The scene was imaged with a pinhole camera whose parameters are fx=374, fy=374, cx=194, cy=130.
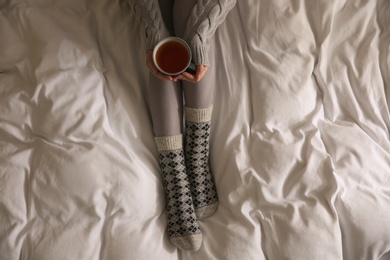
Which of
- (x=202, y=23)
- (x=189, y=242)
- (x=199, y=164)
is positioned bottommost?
(x=189, y=242)

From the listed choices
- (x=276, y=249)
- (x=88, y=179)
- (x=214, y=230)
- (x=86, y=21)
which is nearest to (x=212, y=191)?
(x=214, y=230)

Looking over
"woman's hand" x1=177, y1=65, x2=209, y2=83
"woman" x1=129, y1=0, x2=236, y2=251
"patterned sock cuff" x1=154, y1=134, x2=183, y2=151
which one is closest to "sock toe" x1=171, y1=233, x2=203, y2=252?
"woman" x1=129, y1=0, x2=236, y2=251

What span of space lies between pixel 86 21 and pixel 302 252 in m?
0.86

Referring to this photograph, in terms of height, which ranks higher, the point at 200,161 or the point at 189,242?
the point at 200,161

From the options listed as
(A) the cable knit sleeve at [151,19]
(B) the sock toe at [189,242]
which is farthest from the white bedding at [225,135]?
(A) the cable knit sleeve at [151,19]

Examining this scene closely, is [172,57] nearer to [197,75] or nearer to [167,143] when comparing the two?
[197,75]

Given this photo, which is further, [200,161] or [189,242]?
[200,161]

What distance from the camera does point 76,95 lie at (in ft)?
3.31

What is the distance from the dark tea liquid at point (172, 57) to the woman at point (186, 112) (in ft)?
0.14

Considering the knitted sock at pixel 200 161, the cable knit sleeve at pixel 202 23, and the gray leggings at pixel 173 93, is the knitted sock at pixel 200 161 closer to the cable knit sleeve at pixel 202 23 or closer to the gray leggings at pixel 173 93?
the gray leggings at pixel 173 93

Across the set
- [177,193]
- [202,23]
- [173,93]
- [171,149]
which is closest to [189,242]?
[177,193]

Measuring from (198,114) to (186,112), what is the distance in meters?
0.04

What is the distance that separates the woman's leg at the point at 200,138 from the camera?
99cm

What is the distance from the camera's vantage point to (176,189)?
1.00 metres
